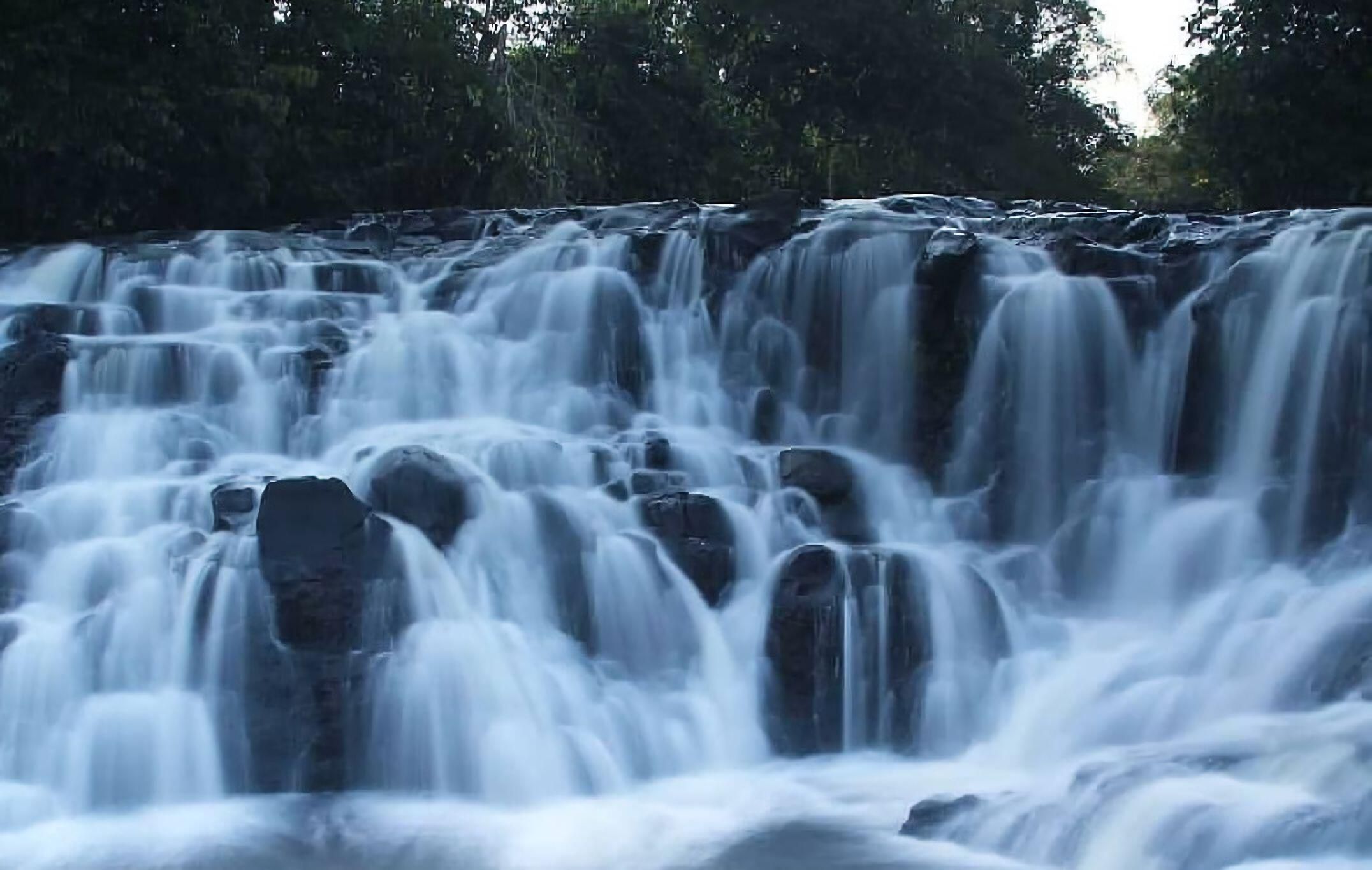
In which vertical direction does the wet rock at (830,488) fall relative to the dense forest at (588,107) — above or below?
below

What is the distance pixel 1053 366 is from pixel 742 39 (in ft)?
53.3

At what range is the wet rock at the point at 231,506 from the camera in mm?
10398

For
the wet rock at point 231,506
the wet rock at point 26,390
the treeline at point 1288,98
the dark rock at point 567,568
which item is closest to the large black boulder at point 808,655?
the dark rock at point 567,568

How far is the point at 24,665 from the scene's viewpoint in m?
9.56

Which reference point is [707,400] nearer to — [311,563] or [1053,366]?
[1053,366]

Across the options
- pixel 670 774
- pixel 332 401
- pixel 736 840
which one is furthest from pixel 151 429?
pixel 736 840

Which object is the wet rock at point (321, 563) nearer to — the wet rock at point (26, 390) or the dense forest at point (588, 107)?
the wet rock at point (26, 390)

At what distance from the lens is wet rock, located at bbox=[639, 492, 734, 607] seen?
10.8 meters

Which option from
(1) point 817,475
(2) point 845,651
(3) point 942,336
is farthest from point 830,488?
(3) point 942,336

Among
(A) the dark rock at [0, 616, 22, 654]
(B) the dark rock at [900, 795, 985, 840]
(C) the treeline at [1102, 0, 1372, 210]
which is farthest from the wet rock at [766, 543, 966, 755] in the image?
(C) the treeline at [1102, 0, 1372, 210]

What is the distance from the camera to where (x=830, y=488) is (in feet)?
→ 38.0

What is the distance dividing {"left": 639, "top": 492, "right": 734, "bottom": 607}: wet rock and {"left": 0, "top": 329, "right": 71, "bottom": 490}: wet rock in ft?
14.3

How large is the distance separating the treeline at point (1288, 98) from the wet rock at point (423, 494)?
458 inches

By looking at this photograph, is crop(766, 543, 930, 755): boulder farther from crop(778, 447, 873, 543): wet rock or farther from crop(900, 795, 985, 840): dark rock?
crop(900, 795, 985, 840): dark rock
